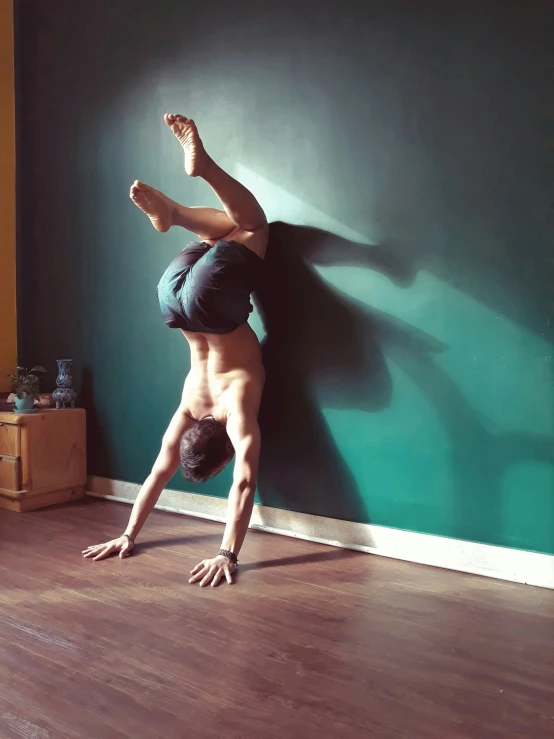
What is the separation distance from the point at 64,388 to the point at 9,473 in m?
0.56

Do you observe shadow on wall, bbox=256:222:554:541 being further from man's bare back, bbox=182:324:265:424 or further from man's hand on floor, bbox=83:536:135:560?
man's hand on floor, bbox=83:536:135:560

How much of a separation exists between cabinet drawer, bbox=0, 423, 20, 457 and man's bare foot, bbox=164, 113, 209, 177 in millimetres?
1755

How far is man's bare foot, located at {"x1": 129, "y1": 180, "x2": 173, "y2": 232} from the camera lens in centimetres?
243

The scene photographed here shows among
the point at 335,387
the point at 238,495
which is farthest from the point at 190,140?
the point at 238,495

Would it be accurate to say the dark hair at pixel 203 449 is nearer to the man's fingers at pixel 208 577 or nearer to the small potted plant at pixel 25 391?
the man's fingers at pixel 208 577

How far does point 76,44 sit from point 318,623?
11.4ft

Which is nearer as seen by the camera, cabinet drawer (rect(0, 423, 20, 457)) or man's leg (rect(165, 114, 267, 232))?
man's leg (rect(165, 114, 267, 232))

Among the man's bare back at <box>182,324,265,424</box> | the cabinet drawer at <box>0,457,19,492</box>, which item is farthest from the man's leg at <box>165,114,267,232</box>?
the cabinet drawer at <box>0,457,19,492</box>

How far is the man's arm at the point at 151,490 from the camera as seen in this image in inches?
99.8

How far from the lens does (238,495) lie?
2.42 metres

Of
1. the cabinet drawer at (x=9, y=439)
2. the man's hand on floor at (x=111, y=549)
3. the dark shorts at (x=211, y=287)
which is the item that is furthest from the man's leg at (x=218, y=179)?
the cabinet drawer at (x=9, y=439)

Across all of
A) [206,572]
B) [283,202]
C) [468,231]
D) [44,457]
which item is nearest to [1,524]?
[44,457]

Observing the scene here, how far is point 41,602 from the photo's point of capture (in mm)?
2055

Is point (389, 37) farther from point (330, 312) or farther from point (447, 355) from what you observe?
point (447, 355)
